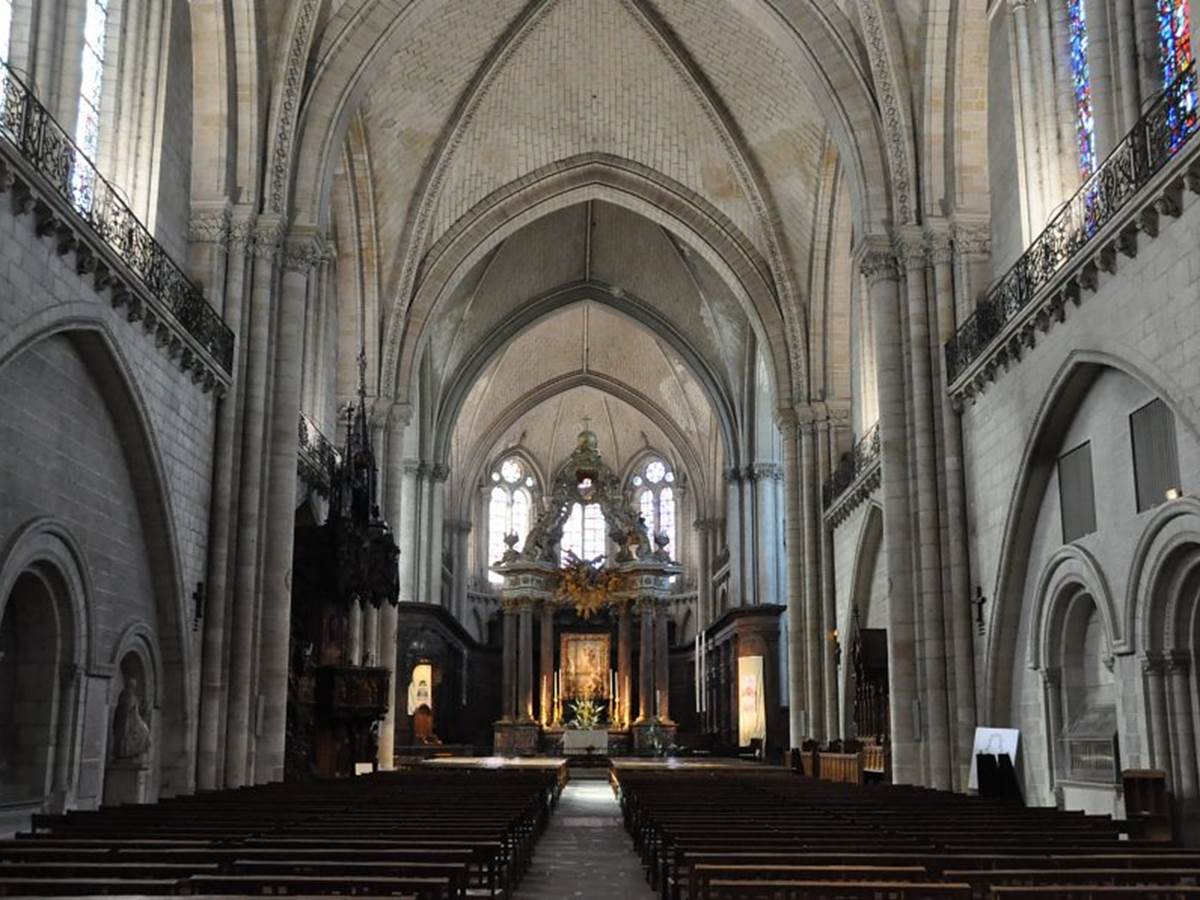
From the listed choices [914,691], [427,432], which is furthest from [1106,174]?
[427,432]

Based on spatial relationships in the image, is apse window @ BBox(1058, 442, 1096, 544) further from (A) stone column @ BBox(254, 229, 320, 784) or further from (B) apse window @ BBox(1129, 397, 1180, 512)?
(A) stone column @ BBox(254, 229, 320, 784)

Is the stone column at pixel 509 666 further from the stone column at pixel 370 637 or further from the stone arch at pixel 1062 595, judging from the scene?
the stone arch at pixel 1062 595

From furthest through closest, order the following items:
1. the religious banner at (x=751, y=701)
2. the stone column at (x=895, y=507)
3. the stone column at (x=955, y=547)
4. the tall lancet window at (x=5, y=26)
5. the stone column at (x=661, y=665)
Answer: the stone column at (x=661, y=665) < the religious banner at (x=751, y=701) < the stone column at (x=895, y=507) < the stone column at (x=955, y=547) < the tall lancet window at (x=5, y=26)

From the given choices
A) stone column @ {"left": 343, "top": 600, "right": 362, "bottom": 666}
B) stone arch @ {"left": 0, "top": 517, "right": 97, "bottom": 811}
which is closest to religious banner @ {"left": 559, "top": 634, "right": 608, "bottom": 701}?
stone column @ {"left": 343, "top": 600, "right": 362, "bottom": 666}

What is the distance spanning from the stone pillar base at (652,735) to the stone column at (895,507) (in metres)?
24.0

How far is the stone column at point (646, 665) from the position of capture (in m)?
44.0

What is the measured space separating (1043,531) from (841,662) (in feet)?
37.5

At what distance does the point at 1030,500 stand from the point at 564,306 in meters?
23.9

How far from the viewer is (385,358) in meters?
29.8

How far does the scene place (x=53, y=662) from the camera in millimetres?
13383

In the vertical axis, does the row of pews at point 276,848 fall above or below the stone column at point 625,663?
below

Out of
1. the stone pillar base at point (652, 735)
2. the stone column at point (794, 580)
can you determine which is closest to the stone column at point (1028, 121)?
the stone column at point (794, 580)

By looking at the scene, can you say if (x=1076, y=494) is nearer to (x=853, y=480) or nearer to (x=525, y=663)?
(x=853, y=480)

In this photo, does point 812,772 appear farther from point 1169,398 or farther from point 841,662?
point 1169,398
